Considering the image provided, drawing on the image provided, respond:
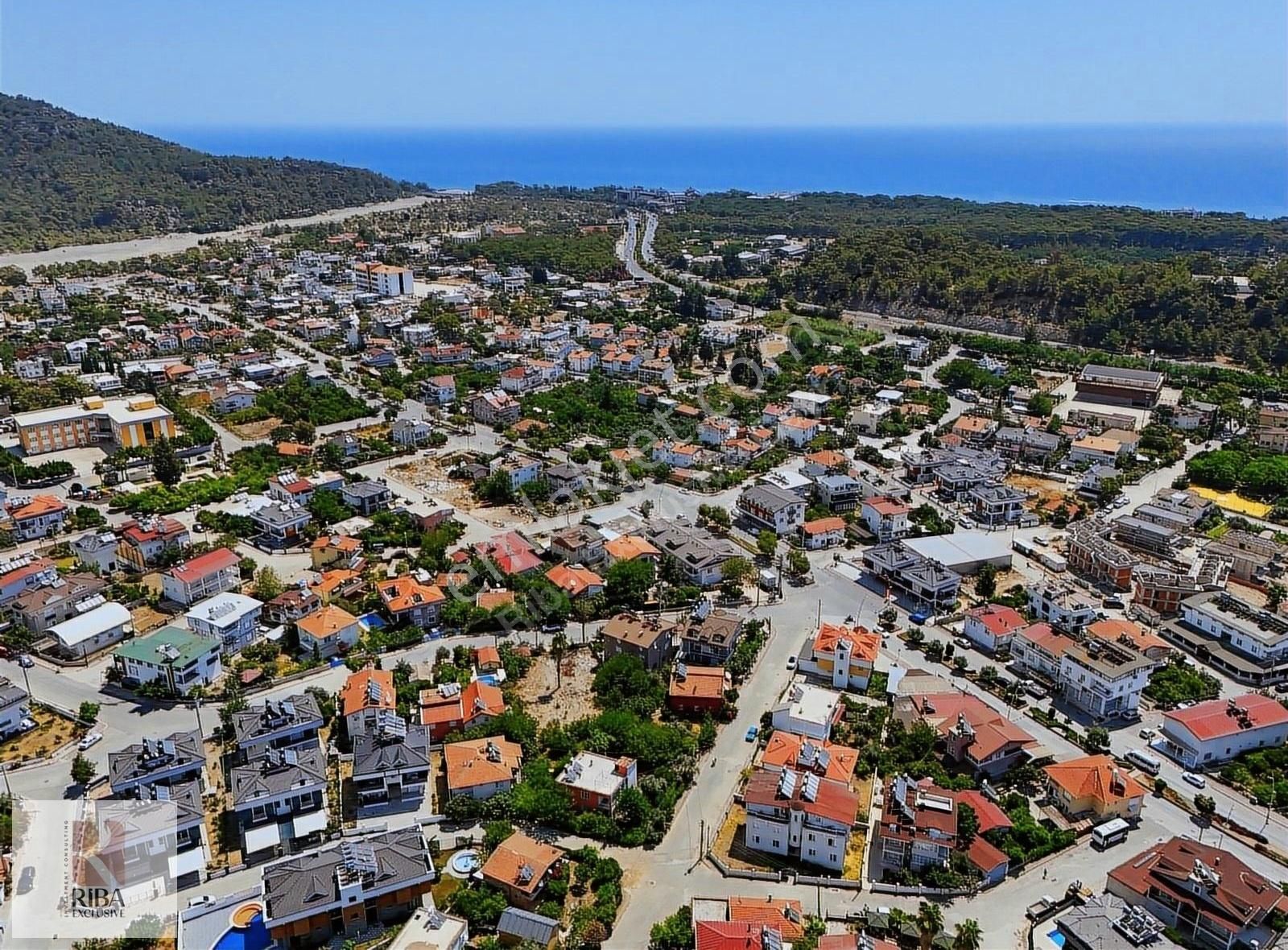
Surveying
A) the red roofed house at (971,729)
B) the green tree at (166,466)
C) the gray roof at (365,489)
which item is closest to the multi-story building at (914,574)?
the red roofed house at (971,729)

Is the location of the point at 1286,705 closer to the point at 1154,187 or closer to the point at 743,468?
the point at 743,468

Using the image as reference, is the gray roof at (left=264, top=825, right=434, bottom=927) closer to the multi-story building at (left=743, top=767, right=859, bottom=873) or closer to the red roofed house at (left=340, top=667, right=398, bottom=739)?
the red roofed house at (left=340, top=667, right=398, bottom=739)

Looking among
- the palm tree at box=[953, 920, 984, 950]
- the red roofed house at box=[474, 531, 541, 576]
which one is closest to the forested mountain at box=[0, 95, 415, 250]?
the red roofed house at box=[474, 531, 541, 576]

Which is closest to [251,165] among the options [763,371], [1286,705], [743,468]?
[763,371]

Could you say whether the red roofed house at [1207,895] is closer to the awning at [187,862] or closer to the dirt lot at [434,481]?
the awning at [187,862]

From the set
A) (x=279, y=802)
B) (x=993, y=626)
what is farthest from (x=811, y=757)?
(x=279, y=802)

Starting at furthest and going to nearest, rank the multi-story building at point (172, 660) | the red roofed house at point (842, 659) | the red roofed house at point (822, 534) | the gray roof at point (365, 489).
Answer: the gray roof at point (365, 489)
the red roofed house at point (822, 534)
the red roofed house at point (842, 659)
the multi-story building at point (172, 660)
